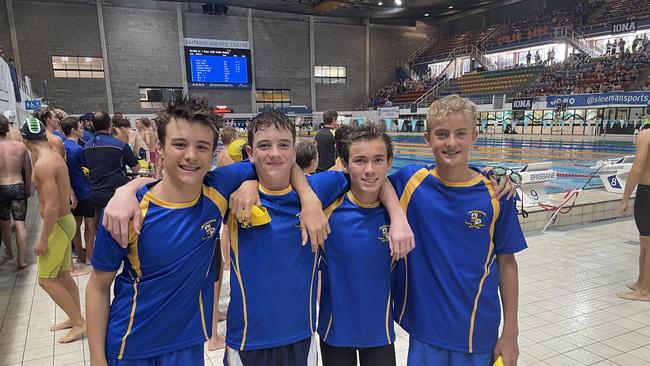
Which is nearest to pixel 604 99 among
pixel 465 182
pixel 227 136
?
pixel 227 136

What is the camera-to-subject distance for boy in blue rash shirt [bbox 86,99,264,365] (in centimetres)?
147

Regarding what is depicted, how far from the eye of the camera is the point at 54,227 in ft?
10.3

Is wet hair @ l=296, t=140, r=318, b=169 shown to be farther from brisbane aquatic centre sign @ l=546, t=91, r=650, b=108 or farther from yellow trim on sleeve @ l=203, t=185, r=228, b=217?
brisbane aquatic centre sign @ l=546, t=91, r=650, b=108

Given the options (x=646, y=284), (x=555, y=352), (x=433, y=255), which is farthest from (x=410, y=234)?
(x=646, y=284)

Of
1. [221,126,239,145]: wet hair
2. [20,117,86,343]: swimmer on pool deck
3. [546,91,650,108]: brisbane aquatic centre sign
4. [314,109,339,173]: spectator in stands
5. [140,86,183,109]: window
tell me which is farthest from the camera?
[140,86,183,109]: window

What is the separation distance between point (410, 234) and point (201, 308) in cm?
93

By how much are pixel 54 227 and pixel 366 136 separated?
281 cm

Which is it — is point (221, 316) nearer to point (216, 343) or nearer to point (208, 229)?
point (216, 343)

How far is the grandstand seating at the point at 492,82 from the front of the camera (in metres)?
27.7

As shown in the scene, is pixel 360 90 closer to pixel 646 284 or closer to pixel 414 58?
pixel 414 58

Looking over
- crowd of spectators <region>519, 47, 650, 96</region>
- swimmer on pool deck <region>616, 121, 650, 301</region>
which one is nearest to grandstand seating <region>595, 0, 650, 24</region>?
crowd of spectators <region>519, 47, 650, 96</region>

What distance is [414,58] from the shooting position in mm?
36562

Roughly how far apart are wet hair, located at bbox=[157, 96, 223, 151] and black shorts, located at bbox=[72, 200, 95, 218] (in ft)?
13.0

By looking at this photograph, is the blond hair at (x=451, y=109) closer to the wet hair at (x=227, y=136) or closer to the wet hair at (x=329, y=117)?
the wet hair at (x=227, y=136)
